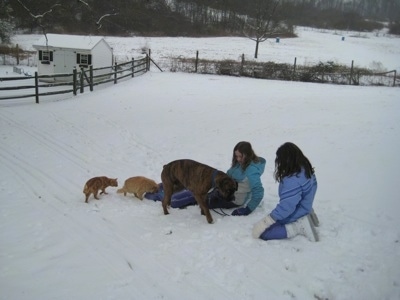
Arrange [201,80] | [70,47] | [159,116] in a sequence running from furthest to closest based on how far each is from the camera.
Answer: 1. [70,47]
2. [201,80]
3. [159,116]

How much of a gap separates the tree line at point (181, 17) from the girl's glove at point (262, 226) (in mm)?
6553

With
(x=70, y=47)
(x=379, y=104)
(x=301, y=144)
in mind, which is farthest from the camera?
(x=70, y=47)

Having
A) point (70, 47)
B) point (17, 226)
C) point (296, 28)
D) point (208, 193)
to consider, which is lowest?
point (17, 226)

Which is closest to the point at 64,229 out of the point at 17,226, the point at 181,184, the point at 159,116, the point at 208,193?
the point at 17,226

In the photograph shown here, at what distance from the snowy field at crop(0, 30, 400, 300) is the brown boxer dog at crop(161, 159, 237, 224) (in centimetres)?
38

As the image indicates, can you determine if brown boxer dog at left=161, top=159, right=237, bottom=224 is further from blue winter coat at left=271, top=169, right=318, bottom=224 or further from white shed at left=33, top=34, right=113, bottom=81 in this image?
white shed at left=33, top=34, right=113, bottom=81

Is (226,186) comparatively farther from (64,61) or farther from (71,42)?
(71,42)

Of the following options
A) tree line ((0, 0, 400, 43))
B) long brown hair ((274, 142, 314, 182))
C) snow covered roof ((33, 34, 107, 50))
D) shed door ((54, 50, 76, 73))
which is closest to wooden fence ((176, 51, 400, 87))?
tree line ((0, 0, 400, 43))

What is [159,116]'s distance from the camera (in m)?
12.0

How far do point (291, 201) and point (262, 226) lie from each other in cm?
47

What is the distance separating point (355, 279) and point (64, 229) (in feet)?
11.9

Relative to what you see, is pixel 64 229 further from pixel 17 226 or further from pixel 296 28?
pixel 296 28

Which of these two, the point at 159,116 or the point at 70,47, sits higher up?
the point at 70,47

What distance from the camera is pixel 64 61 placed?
71.9 ft
